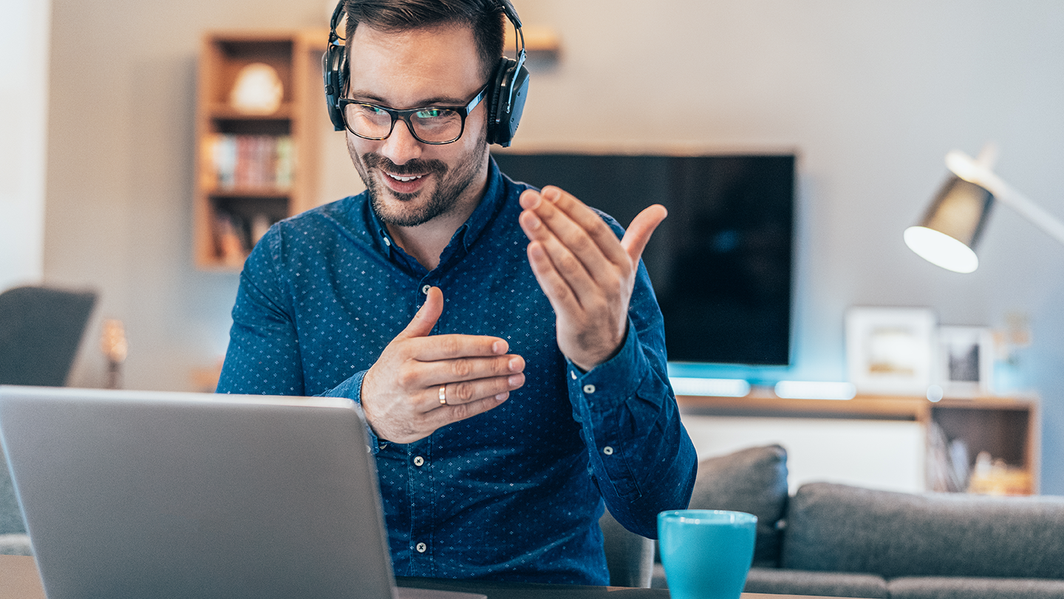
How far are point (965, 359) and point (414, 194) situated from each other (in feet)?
10.1

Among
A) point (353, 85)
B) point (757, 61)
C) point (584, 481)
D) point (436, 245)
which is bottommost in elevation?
point (584, 481)

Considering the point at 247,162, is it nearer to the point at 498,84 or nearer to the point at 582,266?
the point at 498,84

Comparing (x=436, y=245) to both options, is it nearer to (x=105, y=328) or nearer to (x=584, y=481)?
(x=584, y=481)

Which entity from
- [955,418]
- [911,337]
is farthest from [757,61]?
[955,418]

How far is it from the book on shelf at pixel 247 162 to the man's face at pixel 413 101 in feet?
9.05

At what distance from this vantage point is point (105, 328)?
12.9 ft

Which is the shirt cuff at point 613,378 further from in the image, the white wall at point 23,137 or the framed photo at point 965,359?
the white wall at point 23,137

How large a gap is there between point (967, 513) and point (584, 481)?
63 cm

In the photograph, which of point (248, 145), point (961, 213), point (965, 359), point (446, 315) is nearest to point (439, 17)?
point (446, 315)

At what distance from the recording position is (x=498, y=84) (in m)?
1.17

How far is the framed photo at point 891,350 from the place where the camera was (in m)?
A: 3.55

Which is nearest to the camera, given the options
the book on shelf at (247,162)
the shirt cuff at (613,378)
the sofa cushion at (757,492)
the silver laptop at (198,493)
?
the silver laptop at (198,493)

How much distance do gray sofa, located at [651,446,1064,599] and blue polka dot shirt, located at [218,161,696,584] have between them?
400 mm

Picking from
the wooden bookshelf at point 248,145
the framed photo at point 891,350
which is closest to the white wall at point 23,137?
the wooden bookshelf at point 248,145
